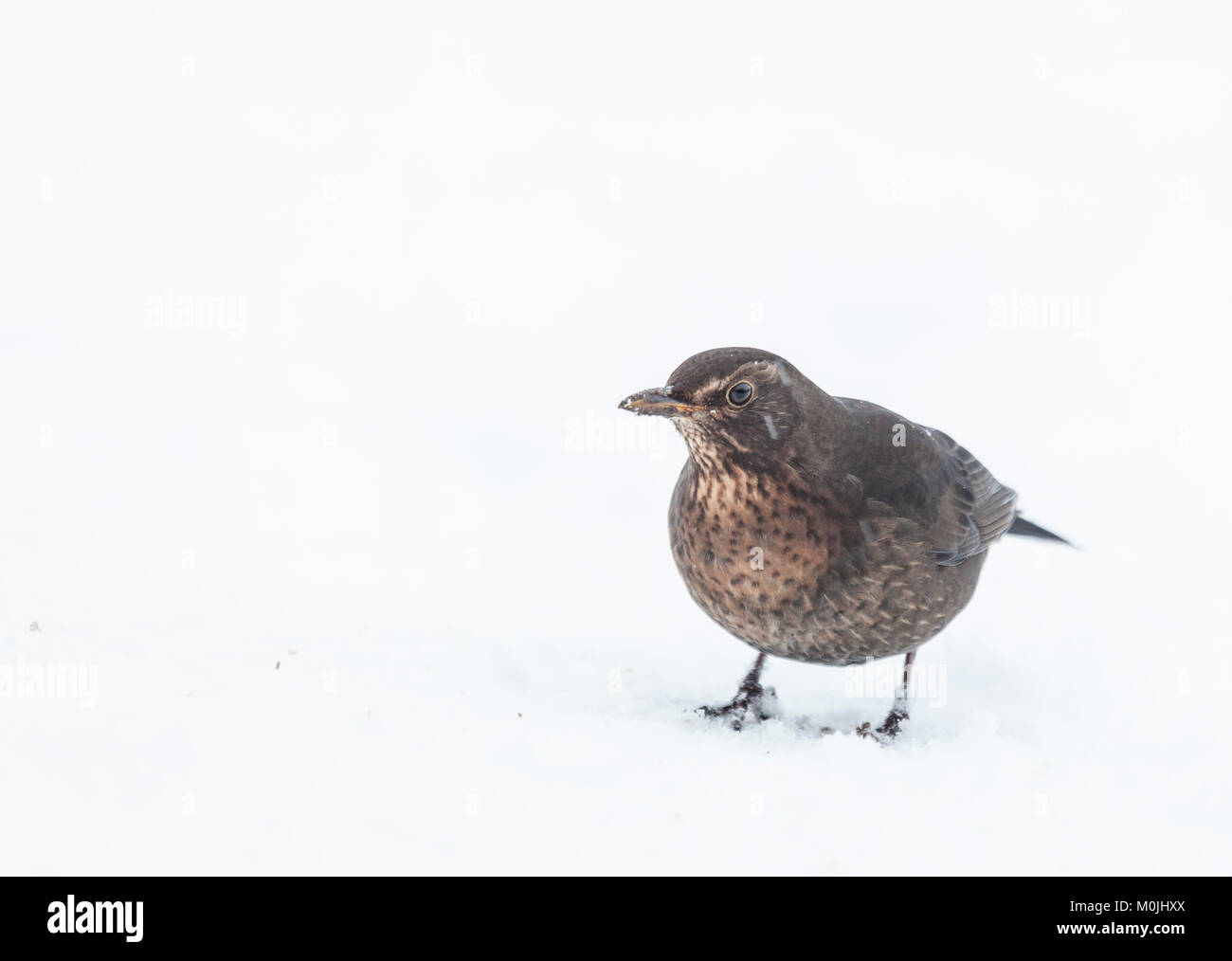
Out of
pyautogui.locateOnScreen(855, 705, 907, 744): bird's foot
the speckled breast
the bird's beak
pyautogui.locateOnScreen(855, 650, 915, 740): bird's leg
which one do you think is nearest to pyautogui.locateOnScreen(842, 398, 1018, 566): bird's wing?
the speckled breast

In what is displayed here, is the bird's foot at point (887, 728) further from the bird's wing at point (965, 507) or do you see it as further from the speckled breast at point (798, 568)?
the bird's wing at point (965, 507)

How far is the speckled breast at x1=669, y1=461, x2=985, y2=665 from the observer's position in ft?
14.6

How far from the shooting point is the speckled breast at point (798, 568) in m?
4.46

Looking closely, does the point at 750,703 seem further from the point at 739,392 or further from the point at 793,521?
the point at 739,392

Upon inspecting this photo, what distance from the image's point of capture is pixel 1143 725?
5.05 m

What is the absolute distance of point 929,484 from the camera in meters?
5.19

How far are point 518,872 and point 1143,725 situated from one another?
129 inches

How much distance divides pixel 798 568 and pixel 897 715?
114cm

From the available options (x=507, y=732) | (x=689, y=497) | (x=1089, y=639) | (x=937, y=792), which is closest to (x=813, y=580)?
(x=689, y=497)

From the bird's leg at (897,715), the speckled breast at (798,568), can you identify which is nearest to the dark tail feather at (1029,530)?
the bird's leg at (897,715)

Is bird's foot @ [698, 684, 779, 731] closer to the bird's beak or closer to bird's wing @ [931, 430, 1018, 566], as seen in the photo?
bird's wing @ [931, 430, 1018, 566]

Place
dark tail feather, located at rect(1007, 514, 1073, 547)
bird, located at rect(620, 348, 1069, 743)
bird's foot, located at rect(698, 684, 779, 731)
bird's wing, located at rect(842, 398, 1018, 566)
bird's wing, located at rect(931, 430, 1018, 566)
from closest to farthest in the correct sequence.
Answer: bird, located at rect(620, 348, 1069, 743)
bird's wing, located at rect(842, 398, 1018, 566)
bird's foot, located at rect(698, 684, 779, 731)
bird's wing, located at rect(931, 430, 1018, 566)
dark tail feather, located at rect(1007, 514, 1073, 547)

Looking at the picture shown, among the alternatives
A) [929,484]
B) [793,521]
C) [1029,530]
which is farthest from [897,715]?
[1029,530]

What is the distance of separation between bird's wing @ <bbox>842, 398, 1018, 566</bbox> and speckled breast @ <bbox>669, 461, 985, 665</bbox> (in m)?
0.16
